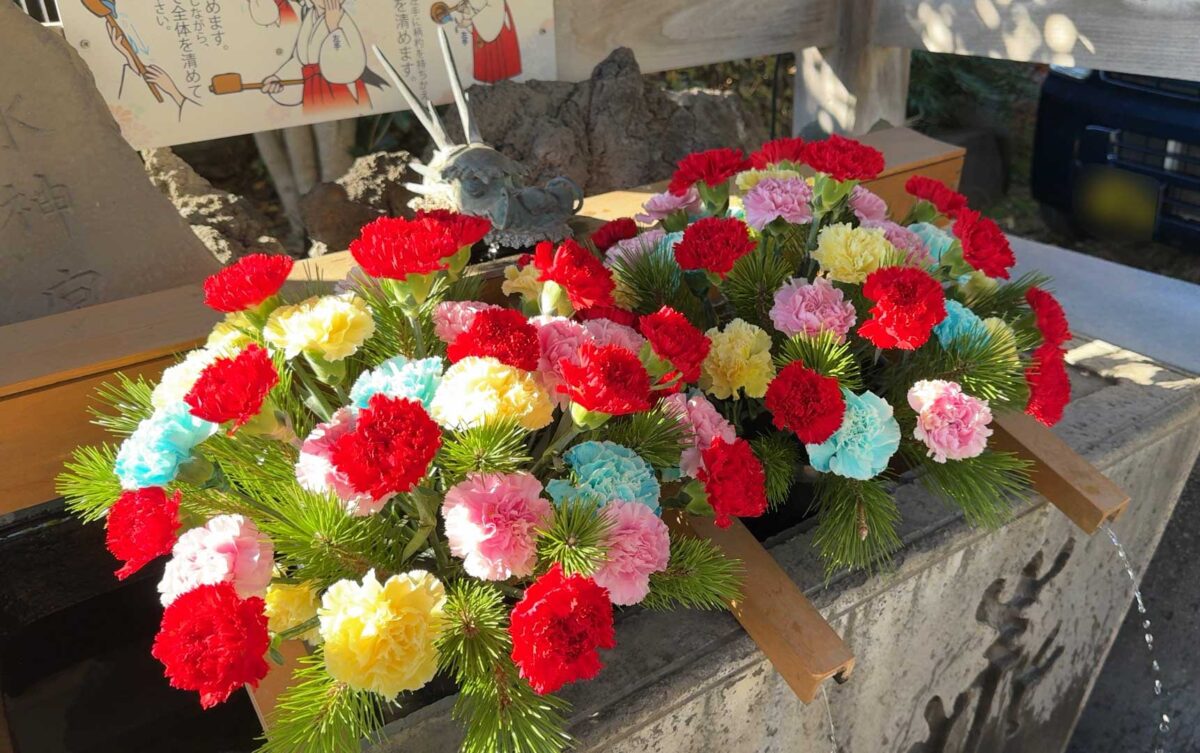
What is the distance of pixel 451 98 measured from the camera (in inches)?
101

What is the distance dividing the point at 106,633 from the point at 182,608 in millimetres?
1067

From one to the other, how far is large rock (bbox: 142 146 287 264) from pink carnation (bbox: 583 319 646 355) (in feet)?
5.12

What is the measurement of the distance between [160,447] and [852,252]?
1042mm

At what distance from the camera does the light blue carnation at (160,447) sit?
1036mm

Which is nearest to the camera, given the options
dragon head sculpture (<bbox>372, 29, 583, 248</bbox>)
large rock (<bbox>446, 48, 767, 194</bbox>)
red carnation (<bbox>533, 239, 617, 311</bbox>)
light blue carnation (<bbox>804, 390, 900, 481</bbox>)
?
red carnation (<bbox>533, 239, 617, 311</bbox>)

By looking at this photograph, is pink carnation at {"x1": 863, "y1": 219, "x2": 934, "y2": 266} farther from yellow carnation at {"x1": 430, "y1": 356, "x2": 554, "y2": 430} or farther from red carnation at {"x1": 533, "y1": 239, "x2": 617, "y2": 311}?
yellow carnation at {"x1": 430, "y1": 356, "x2": 554, "y2": 430}

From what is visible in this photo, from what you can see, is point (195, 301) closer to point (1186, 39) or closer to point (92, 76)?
point (92, 76)

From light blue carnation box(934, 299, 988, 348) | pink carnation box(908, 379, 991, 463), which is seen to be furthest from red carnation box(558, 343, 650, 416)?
light blue carnation box(934, 299, 988, 348)

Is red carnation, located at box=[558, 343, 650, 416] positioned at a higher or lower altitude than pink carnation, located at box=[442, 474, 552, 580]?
higher

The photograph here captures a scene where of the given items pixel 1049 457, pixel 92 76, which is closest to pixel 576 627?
pixel 1049 457

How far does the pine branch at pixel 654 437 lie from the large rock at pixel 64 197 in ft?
4.20

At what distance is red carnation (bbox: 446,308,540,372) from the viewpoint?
102 cm

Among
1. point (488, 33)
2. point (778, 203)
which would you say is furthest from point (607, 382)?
point (488, 33)

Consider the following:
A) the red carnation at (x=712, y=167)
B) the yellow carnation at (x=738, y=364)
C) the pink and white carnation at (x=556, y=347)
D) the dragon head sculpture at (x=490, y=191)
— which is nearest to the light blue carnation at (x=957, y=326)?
the yellow carnation at (x=738, y=364)
